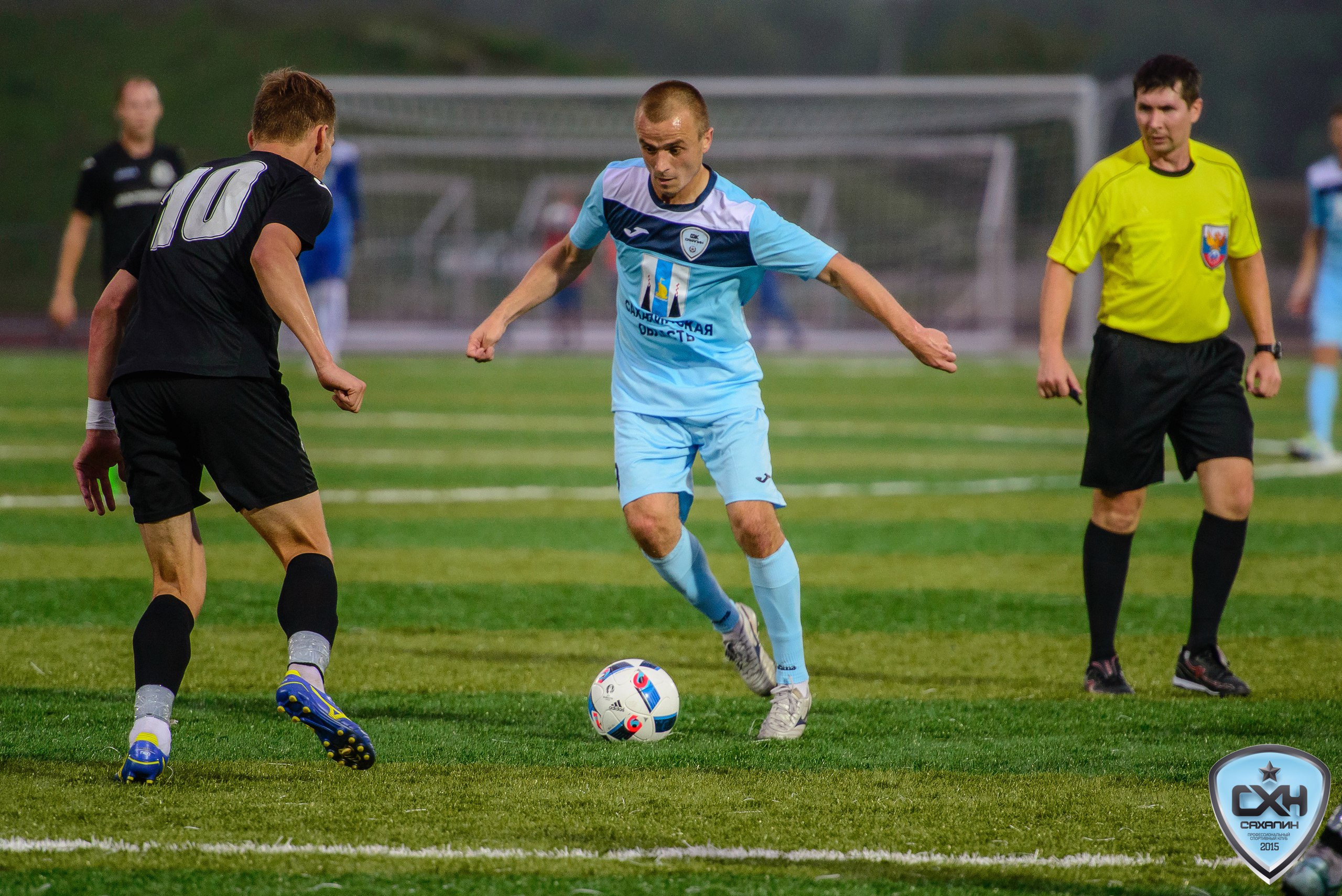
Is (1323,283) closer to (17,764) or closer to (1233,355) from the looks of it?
(1233,355)

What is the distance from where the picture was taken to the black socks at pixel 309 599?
4.25 metres

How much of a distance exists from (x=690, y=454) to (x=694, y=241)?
0.75 meters

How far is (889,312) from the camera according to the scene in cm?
468

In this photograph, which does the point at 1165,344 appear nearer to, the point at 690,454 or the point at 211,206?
the point at 690,454

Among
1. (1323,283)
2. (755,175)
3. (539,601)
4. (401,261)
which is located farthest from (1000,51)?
(539,601)

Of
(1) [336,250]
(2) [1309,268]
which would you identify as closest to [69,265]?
(1) [336,250]

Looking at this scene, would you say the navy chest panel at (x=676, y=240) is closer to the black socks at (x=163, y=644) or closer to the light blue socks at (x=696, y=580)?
the light blue socks at (x=696, y=580)

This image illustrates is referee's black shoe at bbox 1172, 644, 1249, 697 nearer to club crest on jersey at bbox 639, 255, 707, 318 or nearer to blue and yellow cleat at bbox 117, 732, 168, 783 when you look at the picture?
club crest on jersey at bbox 639, 255, 707, 318

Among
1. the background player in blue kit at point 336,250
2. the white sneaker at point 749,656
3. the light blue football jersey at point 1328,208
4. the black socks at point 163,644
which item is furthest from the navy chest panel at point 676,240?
the background player in blue kit at point 336,250

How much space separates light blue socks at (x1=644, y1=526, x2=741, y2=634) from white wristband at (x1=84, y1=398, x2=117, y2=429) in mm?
1776

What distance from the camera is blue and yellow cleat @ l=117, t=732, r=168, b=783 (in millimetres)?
4043

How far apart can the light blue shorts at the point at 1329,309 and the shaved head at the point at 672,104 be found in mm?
8376

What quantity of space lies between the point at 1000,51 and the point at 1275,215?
87.1ft

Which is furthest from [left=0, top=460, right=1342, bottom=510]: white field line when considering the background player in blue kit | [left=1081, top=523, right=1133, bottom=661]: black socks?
the background player in blue kit
